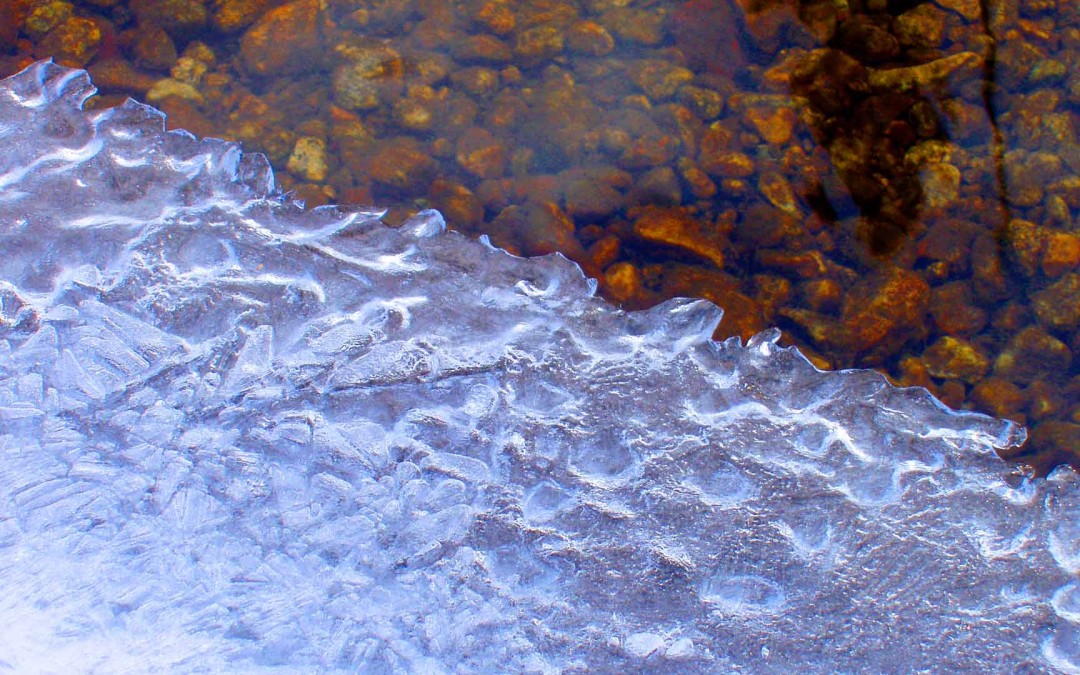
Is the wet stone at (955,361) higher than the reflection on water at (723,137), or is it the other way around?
the reflection on water at (723,137)

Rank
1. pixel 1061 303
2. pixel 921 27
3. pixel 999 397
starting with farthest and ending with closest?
pixel 921 27 < pixel 1061 303 < pixel 999 397

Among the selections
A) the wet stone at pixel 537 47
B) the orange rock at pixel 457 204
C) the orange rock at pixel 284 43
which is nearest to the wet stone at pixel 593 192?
the orange rock at pixel 457 204

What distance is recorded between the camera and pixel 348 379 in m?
1.68

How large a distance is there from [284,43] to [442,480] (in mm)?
1880

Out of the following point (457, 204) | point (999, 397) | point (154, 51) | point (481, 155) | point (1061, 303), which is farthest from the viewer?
point (154, 51)

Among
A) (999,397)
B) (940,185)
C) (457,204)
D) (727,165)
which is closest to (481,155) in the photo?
(457,204)

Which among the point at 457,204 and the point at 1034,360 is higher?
the point at 457,204

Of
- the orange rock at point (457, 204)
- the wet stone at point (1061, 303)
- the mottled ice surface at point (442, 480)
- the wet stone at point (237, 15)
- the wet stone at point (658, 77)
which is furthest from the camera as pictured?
the wet stone at point (237, 15)

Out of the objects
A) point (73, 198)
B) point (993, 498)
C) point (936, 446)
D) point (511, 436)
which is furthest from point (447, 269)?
point (993, 498)

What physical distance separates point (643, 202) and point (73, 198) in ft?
5.28

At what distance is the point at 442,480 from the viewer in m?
1.55

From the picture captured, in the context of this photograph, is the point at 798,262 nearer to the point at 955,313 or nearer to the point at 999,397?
the point at 955,313

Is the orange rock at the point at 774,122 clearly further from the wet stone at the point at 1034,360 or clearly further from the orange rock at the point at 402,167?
the orange rock at the point at 402,167

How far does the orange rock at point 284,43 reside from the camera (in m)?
2.60
